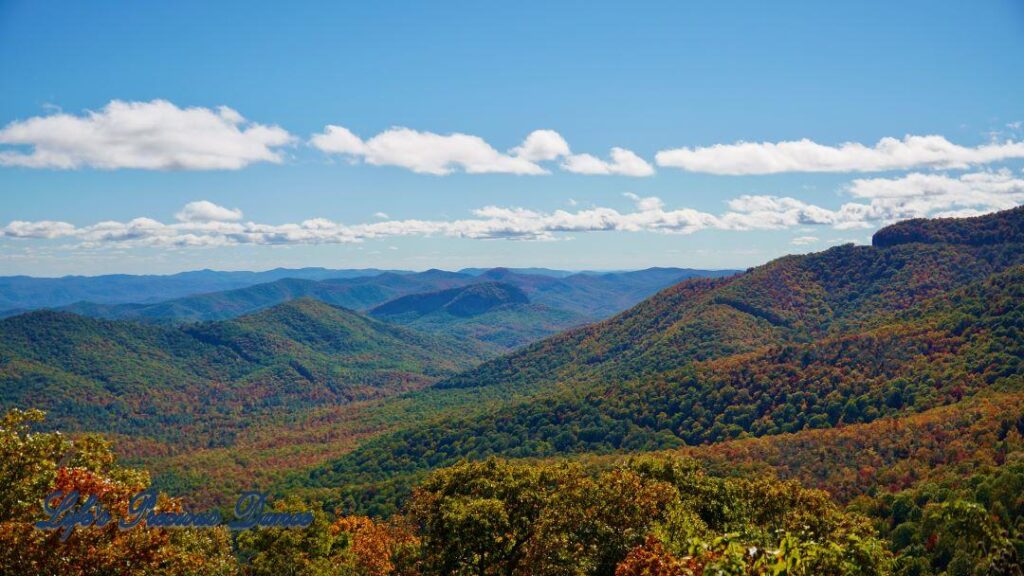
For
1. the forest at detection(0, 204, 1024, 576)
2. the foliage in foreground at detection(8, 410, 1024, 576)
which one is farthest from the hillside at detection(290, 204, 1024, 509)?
the foliage in foreground at detection(8, 410, 1024, 576)

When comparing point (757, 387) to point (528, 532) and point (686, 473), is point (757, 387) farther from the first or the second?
point (528, 532)

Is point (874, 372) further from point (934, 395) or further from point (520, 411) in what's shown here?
point (520, 411)

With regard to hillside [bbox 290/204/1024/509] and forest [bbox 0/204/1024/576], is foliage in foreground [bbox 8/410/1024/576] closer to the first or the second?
forest [bbox 0/204/1024/576]

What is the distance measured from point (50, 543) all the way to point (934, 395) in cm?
11966

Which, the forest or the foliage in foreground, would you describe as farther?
the forest

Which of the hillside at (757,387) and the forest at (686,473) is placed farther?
the hillside at (757,387)

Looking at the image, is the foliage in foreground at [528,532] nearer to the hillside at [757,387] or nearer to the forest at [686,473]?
the forest at [686,473]

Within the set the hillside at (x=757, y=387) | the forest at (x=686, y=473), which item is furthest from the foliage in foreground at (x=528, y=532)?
the hillside at (x=757, y=387)

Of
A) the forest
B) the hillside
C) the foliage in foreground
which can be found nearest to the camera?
the foliage in foreground

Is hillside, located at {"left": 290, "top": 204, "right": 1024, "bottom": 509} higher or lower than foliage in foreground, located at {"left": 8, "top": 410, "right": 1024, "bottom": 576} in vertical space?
lower

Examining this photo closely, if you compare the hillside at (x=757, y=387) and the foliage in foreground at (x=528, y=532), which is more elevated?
the foliage in foreground at (x=528, y=532)

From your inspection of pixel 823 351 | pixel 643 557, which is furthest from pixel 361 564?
pixel 823 351

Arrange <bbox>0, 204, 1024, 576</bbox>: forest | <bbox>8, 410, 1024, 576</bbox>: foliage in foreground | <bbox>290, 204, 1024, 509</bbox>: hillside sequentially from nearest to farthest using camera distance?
<bbox>8, 410, 1024, 576</bbox>: foliage in foreground, <bbox>0, 204, 1024, 576</bbox>: forest, <bbox>290, 204, 1024, 509</bbox>: hillside

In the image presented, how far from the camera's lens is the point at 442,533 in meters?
33.7
